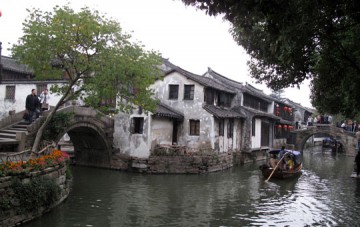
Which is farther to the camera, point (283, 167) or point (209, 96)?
point (209, 96)

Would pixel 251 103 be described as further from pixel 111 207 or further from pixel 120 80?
pixel 111 207

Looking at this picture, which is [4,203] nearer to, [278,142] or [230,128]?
[230,128]

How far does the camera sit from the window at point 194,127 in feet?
86.9

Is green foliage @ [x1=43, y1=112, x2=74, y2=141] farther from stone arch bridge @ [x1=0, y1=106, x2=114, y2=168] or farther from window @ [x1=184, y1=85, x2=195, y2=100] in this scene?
window @ [x1=184, y1=85, x2=195, y2=100]

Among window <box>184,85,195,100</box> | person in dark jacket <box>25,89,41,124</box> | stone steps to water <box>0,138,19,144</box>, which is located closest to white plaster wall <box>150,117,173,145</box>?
window <box>184,85,195,100</box>

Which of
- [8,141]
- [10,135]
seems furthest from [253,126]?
[8,141]

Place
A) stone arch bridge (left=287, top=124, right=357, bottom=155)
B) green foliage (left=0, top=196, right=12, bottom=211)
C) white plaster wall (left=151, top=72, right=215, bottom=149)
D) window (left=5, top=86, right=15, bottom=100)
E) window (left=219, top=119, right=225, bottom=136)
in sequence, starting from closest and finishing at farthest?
1. green foliage (left=0, top=196, right=12, bottom=211)
2. white plaster wall (left=151, top=72, right=215, bottom=149)
3. window (left=219, top=119, right=225, bottom=136)
4. window (left=5, top=86, right=15, bottom=100)
5. stone arch bridge (left=287, top=124, right=357, bottom=155)

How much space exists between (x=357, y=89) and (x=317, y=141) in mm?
58696

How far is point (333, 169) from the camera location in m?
29.8

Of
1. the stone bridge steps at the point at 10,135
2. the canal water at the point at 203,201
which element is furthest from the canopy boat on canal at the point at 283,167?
the stone bridge steps at the point at 10,135

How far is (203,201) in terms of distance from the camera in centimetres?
1554

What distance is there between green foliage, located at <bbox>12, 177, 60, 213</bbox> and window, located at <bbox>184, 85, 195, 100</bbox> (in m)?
15.7

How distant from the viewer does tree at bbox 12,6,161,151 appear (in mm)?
14531

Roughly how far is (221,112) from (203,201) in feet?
41.7
